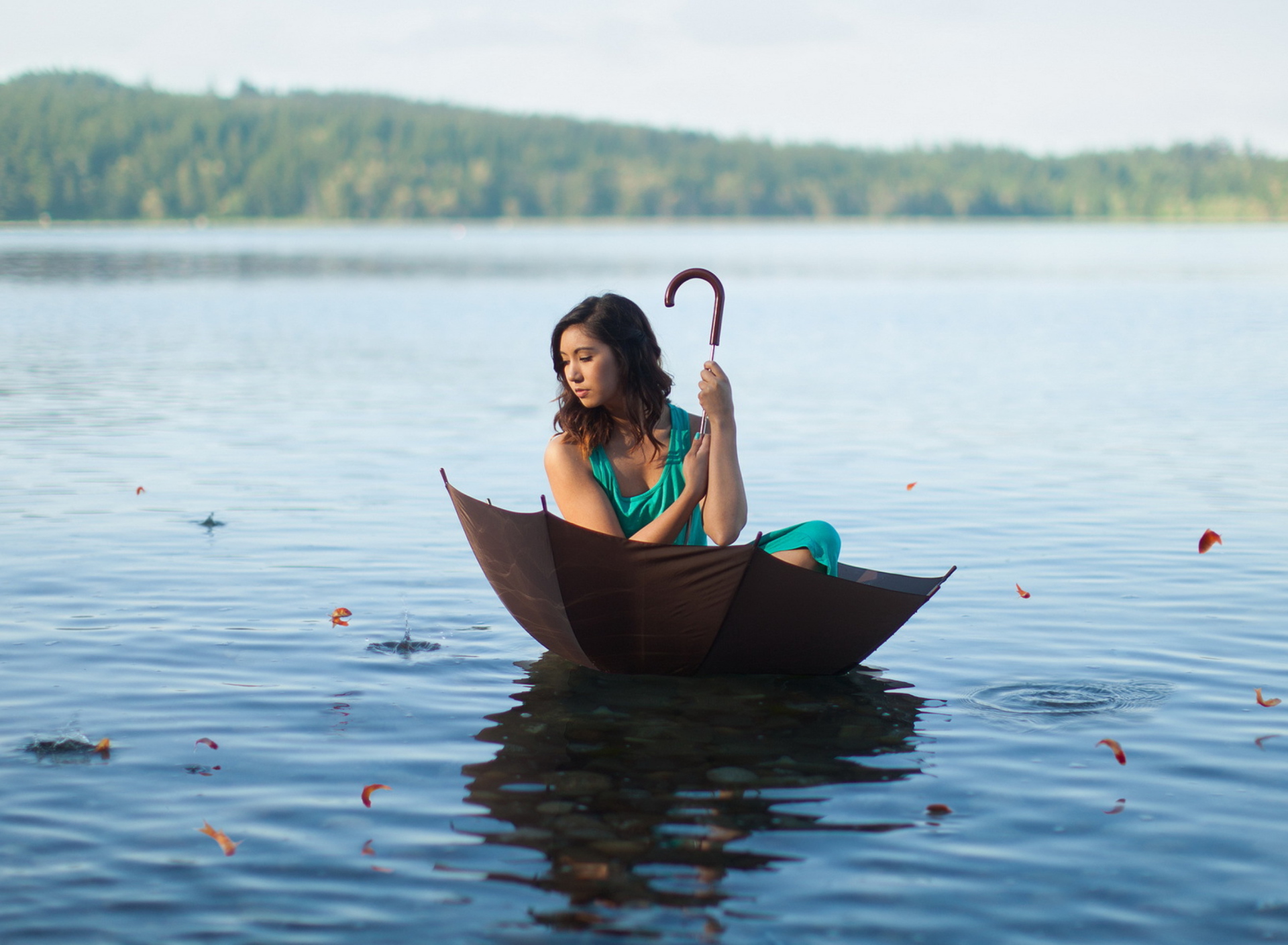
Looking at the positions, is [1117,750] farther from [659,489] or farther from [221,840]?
[221,840]

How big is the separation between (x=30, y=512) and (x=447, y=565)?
4061 mm

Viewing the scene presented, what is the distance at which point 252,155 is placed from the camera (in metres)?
192

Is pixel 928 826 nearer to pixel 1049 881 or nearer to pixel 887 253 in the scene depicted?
pixel 1049 881

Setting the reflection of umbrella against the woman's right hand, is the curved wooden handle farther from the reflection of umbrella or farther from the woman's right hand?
the reflection of umbrella

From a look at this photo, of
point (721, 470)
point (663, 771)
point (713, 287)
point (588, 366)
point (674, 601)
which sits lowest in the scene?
point (663, 771)

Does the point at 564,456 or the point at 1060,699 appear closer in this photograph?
the point at 564,456

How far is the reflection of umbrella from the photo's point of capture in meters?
6.41

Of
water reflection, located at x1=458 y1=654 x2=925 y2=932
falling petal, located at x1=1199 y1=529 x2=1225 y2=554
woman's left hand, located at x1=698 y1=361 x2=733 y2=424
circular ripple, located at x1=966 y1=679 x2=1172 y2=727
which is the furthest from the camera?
falling petal, located at x1=1199 y1=529 x2=1225 y2=554

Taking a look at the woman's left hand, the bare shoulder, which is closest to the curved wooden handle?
the woman's left hand

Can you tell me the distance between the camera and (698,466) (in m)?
6.62

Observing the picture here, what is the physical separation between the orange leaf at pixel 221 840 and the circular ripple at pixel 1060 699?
3.52 meters

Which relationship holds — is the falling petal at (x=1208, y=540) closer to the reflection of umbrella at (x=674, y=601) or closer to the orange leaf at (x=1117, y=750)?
the reflection of umbrella at (x=674, y=601)

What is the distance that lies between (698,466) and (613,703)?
128 centimetres

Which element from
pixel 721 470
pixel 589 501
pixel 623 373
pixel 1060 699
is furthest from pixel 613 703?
pixel 1060 699
